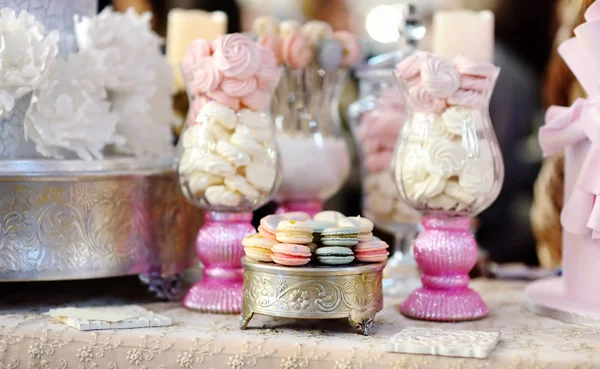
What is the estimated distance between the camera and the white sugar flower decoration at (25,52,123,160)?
58.8 inches

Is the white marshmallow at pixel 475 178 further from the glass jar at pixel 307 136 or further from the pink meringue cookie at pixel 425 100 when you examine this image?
the glass jar at pixel 307 136

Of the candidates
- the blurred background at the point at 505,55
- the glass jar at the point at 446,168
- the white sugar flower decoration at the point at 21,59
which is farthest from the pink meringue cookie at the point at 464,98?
the blurred background at the point at 505,55

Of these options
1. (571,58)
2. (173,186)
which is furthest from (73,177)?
(571,58)

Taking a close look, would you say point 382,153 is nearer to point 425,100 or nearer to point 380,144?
point 380,144

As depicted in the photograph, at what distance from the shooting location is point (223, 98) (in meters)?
1.48

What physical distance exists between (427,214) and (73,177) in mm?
604

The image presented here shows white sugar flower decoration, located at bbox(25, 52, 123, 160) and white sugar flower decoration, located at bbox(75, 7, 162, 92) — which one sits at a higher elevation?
white sugar flower decoration, located at bbox(75, 7, 162, 92)

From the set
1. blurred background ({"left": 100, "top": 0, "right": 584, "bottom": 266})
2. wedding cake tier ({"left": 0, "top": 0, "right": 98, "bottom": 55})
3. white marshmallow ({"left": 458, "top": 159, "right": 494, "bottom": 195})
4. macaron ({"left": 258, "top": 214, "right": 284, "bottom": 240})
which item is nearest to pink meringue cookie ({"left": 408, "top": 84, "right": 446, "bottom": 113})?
white marshmallow ({"left": 458, "top": 159, "right": 494, "bottom": 195})

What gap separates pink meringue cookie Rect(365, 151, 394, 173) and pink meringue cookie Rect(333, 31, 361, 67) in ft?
0.67

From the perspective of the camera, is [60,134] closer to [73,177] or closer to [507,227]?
[73,177]

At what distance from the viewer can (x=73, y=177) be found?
1.48 metres

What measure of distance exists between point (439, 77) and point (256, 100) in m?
0.31

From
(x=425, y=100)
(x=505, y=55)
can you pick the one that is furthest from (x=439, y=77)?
→ (x=505, y=55)

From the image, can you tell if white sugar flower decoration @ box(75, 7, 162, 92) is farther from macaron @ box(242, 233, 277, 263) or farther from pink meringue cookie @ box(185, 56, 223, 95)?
macaron @ box(242, 233, 277, 263)
